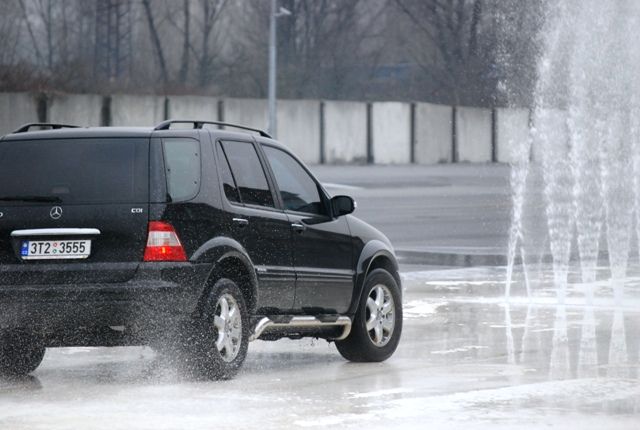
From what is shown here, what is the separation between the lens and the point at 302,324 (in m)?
11.1

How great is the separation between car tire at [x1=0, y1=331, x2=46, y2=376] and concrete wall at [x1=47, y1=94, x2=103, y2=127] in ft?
113

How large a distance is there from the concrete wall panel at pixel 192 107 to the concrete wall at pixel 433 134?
7298 millimetres

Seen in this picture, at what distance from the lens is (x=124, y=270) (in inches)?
389

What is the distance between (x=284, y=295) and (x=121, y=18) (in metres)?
52.4

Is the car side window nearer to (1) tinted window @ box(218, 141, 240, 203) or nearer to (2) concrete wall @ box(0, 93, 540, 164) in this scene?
(1) tinted window @ box(218, 141, 240, 203)

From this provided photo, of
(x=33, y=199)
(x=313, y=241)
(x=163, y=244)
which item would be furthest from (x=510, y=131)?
(x=163, y=244)

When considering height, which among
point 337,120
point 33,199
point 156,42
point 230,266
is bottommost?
point 230,266

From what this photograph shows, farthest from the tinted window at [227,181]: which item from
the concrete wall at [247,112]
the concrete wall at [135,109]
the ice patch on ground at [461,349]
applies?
the concrete wall at [247,112]

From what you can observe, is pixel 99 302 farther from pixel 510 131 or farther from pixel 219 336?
pixel 510 131

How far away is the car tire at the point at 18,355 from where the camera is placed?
10.7 m

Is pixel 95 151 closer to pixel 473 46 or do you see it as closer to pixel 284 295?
pixel 284 295

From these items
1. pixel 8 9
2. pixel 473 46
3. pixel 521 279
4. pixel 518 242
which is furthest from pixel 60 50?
pixel 521 279

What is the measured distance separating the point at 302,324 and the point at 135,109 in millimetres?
35834

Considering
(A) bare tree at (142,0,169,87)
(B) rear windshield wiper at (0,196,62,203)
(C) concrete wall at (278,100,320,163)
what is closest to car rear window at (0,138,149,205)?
(B) rear windshield wiper at (0,196,62,203)
